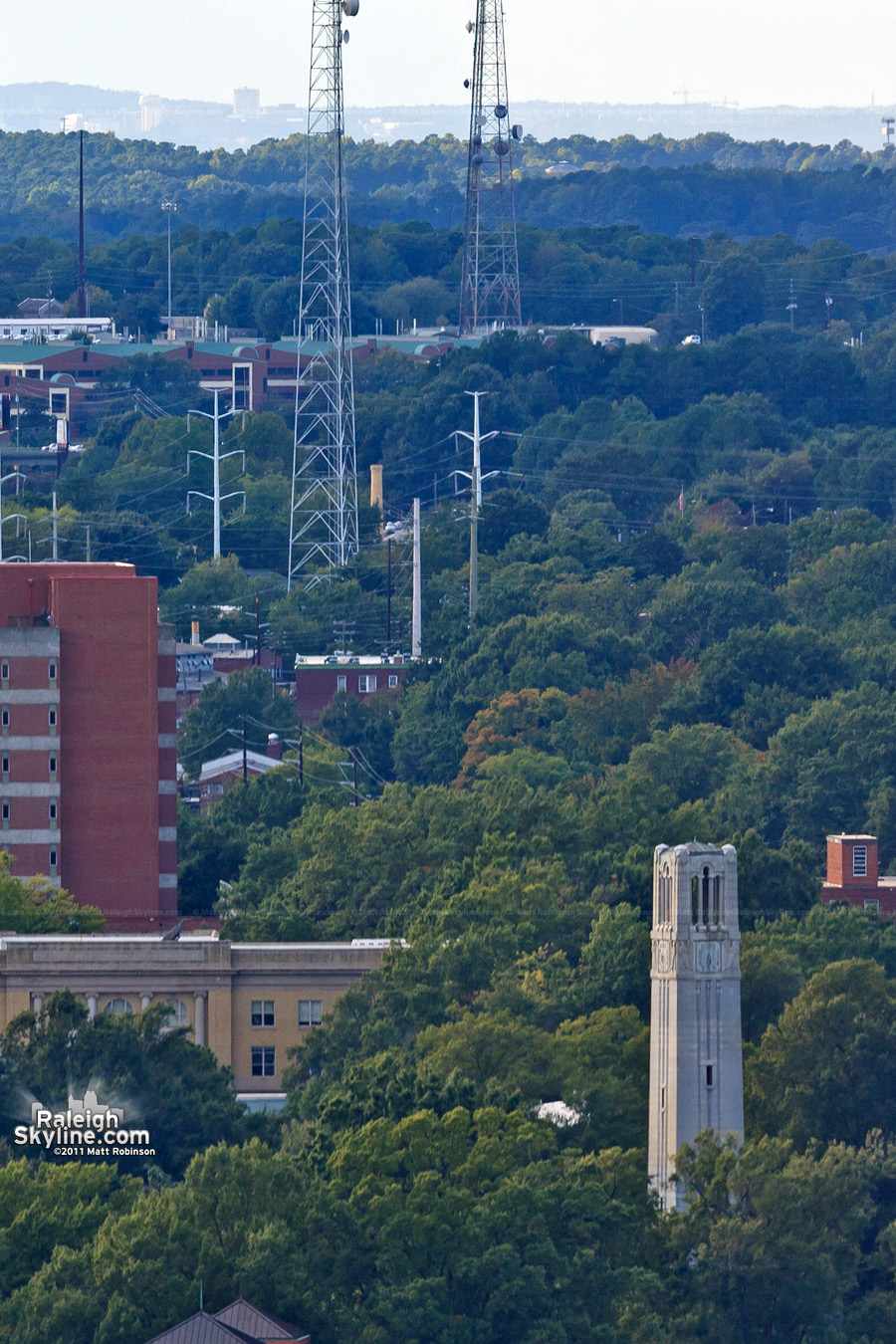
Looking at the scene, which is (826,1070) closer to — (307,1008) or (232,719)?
(307,1008)

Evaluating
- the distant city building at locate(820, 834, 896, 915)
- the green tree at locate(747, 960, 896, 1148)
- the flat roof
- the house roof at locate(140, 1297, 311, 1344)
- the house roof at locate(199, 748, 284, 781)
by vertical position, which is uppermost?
the house roof at locate(140, 1297, 311, 1344)

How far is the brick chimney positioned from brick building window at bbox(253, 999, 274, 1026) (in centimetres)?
1404

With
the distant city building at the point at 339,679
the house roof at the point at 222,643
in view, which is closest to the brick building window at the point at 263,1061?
the distant city building at the point at 339,679

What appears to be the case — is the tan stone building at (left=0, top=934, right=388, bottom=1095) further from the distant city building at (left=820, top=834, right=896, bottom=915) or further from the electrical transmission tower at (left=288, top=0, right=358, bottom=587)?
the electrical transmission tower at (left=288, top=0, right=358, bottom=587)

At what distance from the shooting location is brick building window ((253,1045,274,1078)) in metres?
67.9

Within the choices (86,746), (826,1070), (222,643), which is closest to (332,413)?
(222,643)

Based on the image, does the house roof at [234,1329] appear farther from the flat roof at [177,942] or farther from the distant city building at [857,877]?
the distant city building at [857,877]

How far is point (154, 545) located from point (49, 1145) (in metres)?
82.5

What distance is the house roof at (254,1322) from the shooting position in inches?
1821

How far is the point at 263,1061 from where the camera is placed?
224 ft

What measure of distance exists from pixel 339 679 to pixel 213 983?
45.6 metres

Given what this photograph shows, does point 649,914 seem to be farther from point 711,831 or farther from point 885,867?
point 885,867

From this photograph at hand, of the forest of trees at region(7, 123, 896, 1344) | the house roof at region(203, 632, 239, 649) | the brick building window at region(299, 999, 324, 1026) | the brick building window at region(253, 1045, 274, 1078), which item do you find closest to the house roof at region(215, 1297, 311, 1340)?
the forest of trees at region(7, 123, 896, 1344)

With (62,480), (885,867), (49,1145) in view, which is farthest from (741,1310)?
(62,480)
